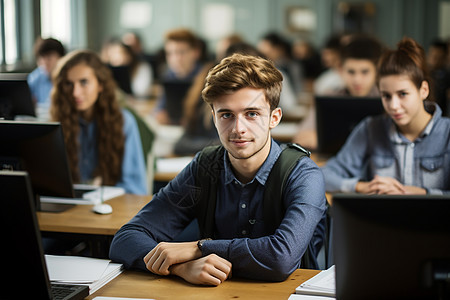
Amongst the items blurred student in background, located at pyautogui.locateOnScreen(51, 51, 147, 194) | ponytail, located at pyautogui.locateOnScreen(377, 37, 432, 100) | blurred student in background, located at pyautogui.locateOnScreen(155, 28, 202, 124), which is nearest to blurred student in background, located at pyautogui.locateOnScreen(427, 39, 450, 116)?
blurred student in background, located at pyautogui.locateOnScreen(155, 28, 202, 124)

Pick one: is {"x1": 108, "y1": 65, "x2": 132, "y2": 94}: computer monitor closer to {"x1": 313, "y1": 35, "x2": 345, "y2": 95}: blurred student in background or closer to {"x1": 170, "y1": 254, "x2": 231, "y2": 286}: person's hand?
{"x1": 313, "y1": 35, "x2": 345, "y2": 95}: blurred student in background

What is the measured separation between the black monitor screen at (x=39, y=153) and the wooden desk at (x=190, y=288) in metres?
0.64

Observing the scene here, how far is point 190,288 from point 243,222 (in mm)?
346

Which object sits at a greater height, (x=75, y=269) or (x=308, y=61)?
(x=308, y=61)

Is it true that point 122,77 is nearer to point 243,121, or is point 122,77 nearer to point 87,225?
point 87,225

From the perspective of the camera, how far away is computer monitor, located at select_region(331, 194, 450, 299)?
115 cm

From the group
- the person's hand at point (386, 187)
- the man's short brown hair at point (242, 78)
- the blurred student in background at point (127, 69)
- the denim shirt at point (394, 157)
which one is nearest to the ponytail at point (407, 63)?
the denim shirt at point (394, 157)

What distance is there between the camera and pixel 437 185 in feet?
8.33

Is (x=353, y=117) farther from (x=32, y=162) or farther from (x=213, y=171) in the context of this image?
(x=32, y=162)

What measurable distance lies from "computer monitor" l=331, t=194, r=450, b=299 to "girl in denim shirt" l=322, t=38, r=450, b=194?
1215 millimetres

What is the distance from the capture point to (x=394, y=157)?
2.65 meters

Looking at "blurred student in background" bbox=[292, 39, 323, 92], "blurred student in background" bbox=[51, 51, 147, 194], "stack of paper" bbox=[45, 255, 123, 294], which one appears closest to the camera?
"stack of paper" bbox=[45, 255, 123, 294]

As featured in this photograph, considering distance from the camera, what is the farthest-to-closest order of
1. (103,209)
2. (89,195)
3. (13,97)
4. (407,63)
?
(13,97)
(89,195)
(407,63)
(103,209)

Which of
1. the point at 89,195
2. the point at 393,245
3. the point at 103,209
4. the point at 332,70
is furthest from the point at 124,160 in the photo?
the point at 332,70
